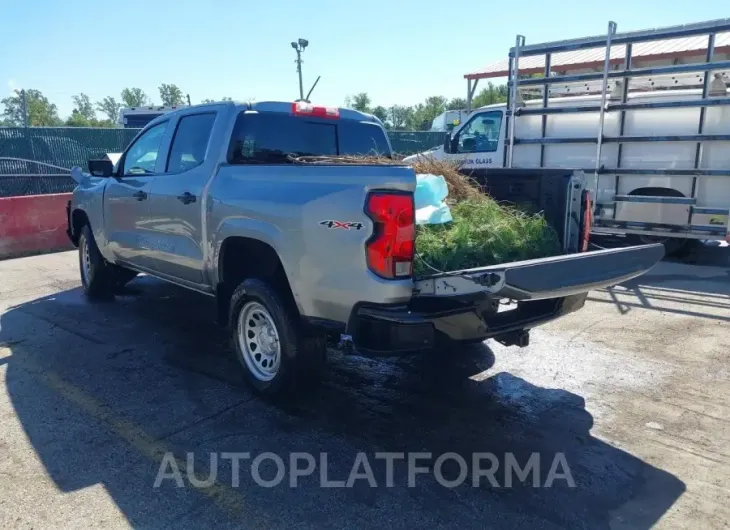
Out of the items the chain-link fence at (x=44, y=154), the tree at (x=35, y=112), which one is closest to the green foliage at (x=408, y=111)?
the tree at (x=35, y=112)

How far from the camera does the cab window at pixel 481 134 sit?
413 inches

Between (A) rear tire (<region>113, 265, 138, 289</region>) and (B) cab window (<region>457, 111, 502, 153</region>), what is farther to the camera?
(B) cab window (<region>457, 111, 502, 153</region>)

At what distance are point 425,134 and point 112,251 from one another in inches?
720

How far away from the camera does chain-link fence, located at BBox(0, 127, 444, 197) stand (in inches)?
506

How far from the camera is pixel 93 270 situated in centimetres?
706

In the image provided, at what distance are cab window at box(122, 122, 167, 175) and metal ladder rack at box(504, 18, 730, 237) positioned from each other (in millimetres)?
5988

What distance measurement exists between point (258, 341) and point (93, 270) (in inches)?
145

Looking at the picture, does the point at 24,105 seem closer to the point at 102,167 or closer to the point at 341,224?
the point at 102,167

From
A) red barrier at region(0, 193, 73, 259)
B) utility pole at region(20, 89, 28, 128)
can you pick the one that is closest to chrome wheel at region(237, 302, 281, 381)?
red barrier at region(0, 193, 73, 259)

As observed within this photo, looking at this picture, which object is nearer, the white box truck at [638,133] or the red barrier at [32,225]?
the white box truck at [638,133]

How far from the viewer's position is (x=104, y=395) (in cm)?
440

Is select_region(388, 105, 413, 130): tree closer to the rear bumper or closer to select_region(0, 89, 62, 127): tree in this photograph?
select_region(0, 89, 62, 127): tree

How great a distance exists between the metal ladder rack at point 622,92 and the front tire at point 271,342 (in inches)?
252

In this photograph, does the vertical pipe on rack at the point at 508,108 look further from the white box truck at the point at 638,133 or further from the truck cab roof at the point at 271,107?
the truck cab roof at the point at 271,107
